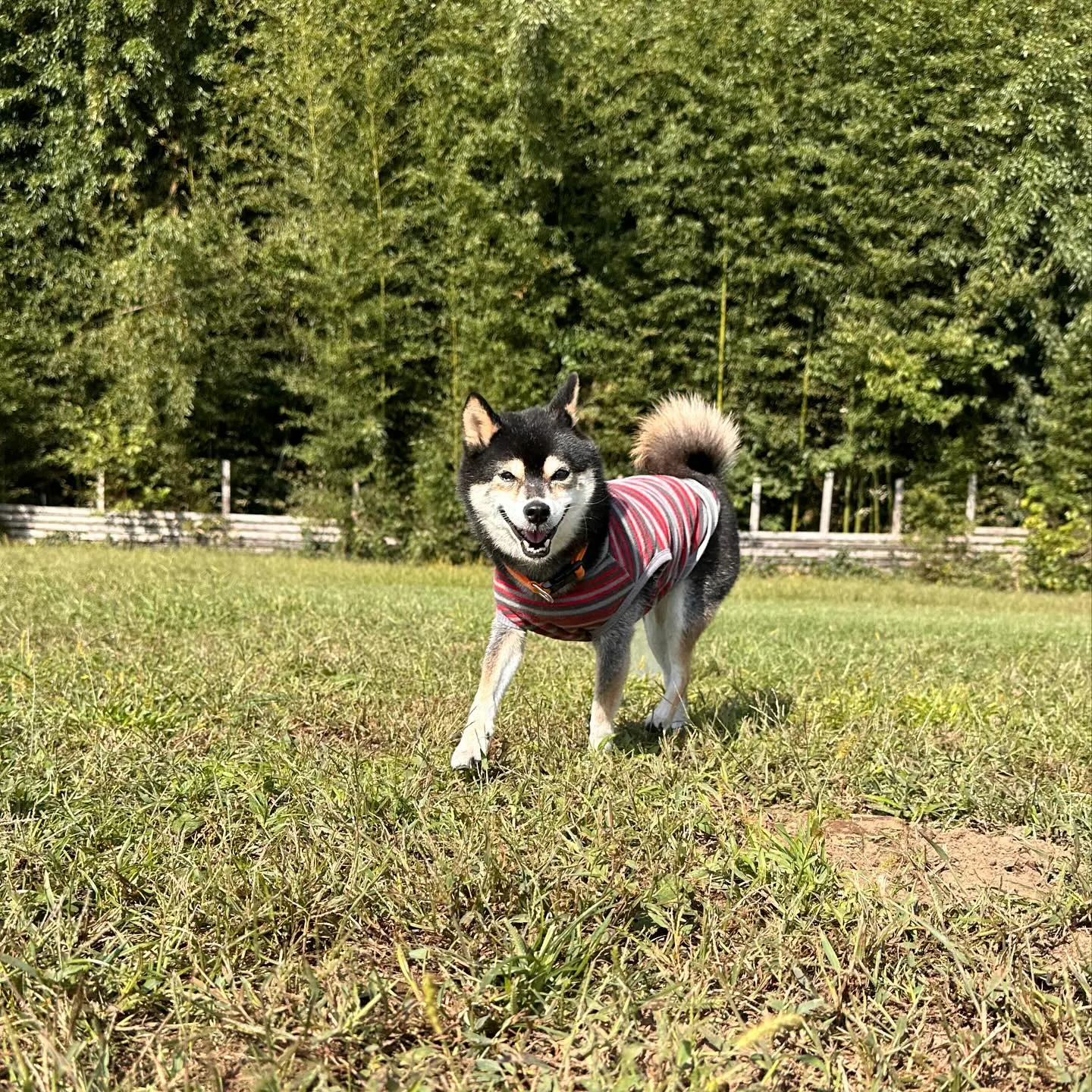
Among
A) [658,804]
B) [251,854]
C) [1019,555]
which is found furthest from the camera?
[1019,555]

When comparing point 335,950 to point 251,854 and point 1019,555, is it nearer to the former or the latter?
point 251,854

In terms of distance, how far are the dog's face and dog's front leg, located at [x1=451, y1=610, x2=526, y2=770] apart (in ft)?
0.64

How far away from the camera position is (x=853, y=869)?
66.2 inches

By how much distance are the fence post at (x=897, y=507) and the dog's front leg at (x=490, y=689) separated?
10097mm

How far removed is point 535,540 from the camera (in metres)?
2.25

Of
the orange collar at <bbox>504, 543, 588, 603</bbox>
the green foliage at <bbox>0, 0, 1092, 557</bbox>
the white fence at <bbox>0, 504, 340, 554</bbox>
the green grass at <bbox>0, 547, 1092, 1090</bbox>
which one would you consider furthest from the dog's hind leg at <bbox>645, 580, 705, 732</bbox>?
the white fence at <bbox>0, 504, 340, 554</bbox>

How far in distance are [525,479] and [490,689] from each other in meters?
0.55

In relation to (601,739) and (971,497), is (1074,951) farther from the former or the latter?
(971,497)

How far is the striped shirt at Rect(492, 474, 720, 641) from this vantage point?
2.31 m

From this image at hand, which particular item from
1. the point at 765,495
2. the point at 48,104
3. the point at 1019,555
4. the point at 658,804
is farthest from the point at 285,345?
the point at 658,804

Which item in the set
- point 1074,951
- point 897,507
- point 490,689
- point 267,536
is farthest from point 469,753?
point 897,507

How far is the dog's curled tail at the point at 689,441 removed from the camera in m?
3.42

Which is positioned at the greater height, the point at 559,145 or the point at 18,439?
the point at 559,145

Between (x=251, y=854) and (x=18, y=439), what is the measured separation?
11.7 metres
